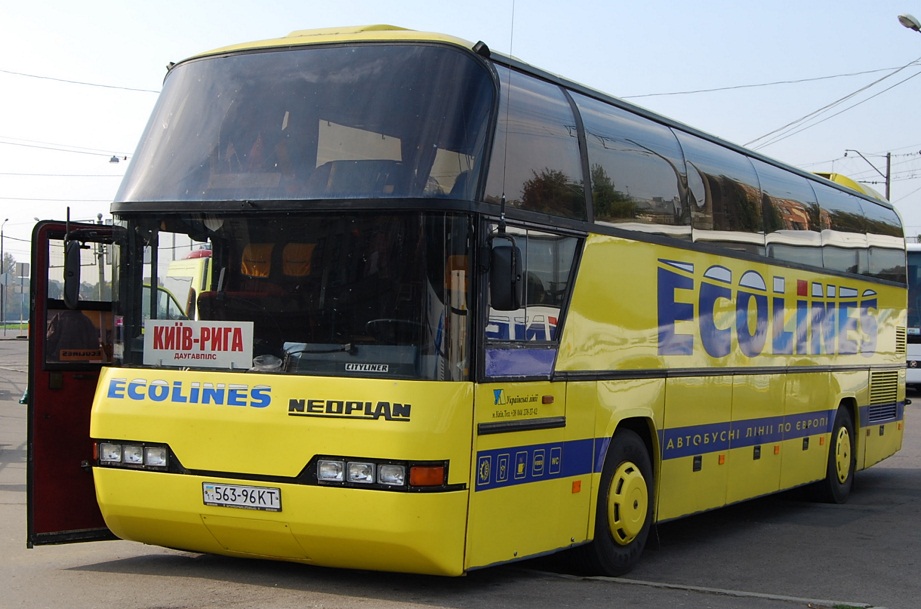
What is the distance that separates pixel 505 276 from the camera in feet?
23.6

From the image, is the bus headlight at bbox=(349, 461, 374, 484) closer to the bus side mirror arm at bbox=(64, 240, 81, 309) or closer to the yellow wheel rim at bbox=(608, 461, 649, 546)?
the bus side mirror arm at bbox=(64, 240, 81, 309)

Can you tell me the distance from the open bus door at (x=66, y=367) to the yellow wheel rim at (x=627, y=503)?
3.58 metres

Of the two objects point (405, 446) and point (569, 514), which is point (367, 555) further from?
point (569, 514)

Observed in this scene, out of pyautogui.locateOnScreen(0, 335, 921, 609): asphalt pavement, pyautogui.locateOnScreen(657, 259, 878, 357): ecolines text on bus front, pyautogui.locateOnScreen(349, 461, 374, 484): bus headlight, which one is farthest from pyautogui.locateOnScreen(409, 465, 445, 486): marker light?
pyautogui.locateOnScreen(657, 259, 878, 357): ecolines text on bus front

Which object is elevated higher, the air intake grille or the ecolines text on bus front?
the ecolines text on bus front

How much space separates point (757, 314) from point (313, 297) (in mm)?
5849

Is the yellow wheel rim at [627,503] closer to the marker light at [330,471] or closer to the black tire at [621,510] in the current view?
the black tire at [621,510]

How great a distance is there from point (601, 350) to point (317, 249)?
2415mm

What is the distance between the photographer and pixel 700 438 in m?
10.5

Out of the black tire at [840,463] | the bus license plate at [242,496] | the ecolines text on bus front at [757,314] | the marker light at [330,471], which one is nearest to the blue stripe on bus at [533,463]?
the marker light at [330,471]

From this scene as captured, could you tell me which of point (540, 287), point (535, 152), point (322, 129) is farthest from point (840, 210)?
point (322, 129)

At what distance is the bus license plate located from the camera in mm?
7207

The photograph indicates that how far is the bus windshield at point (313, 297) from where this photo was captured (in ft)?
23.2

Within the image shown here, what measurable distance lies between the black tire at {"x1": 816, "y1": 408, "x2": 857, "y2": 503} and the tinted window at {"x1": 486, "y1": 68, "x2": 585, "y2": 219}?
693 cm
